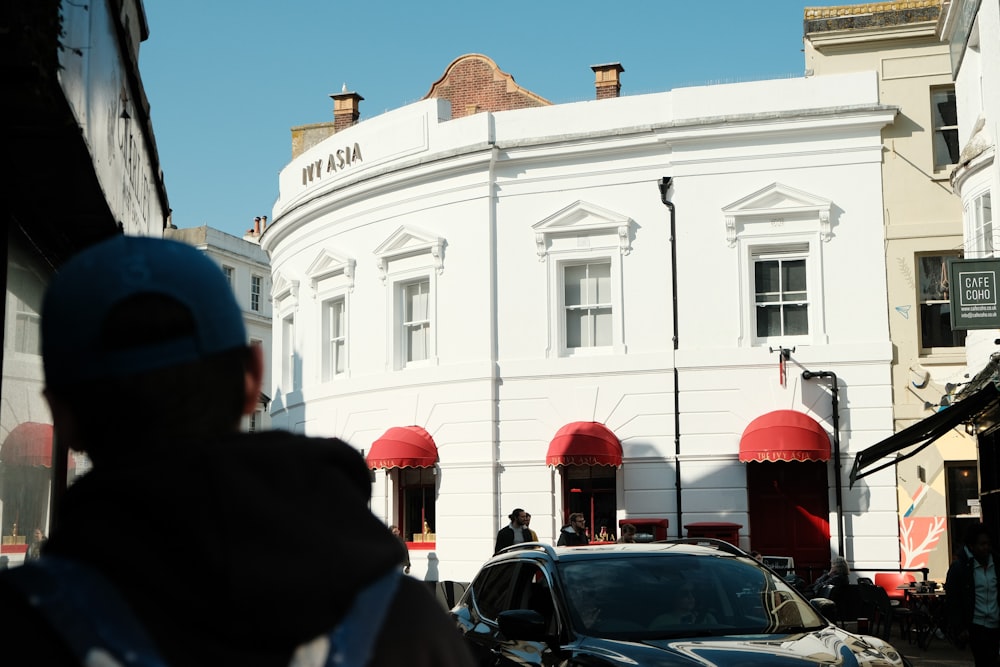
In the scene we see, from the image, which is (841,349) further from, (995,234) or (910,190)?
(995,234)

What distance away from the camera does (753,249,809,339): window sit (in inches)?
977

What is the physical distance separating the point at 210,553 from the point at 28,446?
18.7 ft

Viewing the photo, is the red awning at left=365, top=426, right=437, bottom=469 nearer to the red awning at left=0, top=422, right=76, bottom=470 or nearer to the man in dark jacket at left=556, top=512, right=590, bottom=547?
the man in dark jacket at left=556, top=512, right=590, bottom=547

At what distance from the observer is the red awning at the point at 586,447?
24391 mm

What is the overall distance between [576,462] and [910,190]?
28.2 feet

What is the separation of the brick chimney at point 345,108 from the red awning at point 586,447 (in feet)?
45.7

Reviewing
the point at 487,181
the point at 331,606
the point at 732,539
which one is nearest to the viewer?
the point at 331,606

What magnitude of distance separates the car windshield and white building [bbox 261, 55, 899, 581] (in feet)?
50.9

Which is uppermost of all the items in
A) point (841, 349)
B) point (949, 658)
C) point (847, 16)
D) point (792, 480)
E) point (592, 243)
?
point (847, 16)

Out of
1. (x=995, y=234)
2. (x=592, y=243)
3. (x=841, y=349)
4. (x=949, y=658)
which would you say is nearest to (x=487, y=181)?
(x=592, y=243)

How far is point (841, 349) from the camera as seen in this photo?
79.2 ft

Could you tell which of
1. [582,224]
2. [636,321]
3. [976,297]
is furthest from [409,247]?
[976,297]

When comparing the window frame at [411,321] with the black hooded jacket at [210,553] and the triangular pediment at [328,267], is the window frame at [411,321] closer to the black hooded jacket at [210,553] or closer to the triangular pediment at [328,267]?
the triangular pediment at [328,267]

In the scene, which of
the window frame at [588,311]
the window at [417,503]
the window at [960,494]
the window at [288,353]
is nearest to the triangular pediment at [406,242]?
the window frame at [588,311]
